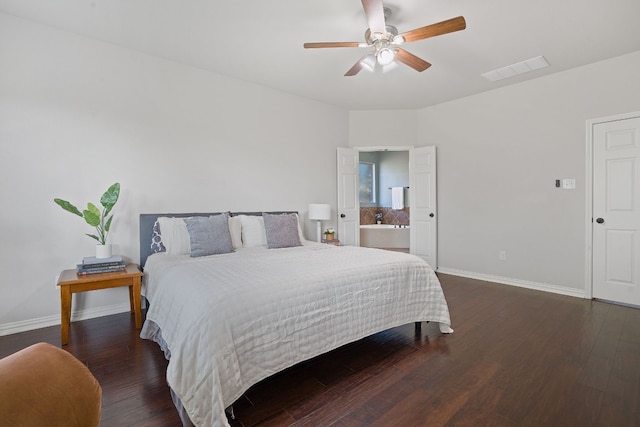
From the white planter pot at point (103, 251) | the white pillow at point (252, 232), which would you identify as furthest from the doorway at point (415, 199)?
the white planter pot at point (103, 251)

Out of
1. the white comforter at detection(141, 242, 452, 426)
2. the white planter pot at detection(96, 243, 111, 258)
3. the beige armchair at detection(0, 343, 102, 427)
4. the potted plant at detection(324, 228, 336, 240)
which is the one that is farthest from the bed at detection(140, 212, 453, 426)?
the potted plant at detection(324, 228, 336, 240)

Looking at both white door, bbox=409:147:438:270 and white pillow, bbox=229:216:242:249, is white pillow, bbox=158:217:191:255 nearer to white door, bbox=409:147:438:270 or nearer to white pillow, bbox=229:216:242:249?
white pillow, bbox=229:216:242:249

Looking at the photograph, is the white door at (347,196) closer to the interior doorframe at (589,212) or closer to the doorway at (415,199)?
the doorway at (415,199)

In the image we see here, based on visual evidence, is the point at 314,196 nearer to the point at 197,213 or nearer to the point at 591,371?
the point at 197,213

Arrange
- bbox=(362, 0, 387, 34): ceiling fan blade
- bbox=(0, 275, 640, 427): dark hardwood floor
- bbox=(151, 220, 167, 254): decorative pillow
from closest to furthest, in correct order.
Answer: bbox=(0, 275, 640, 427): dark hardwood floor, bbox=(362, 0, 387, 34): ceiling fan blade, bbox=(151, 220, 167, 254): decorative pillow

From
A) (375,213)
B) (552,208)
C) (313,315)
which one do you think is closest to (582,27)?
(552,208)

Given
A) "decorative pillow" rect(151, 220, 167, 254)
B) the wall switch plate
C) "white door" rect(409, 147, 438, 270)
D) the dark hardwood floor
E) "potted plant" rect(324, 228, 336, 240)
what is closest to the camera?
the dark hardwood floor

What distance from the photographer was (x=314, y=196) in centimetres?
490

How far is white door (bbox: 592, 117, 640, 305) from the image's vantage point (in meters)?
3.39

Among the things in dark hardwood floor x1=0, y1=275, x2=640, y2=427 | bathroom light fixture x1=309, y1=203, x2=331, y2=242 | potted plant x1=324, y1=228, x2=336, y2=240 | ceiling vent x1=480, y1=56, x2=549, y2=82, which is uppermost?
ceiling vent x1=480, y1=56, x2=549, y2=82

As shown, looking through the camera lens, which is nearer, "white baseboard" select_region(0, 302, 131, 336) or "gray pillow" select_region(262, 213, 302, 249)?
"white baseboard" select_region(0, 302, 131, 336)

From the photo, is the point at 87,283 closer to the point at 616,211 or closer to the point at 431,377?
the point at 431,377

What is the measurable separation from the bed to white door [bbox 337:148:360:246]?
2.17 metres

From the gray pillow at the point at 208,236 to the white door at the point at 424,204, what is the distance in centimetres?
339
